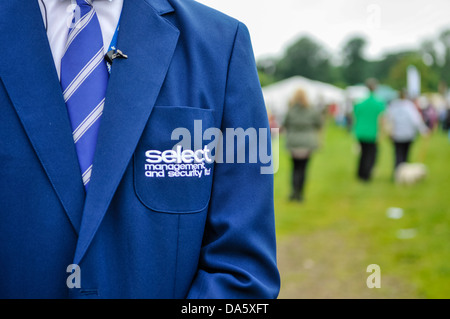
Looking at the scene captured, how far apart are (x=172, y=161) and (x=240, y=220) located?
266 mm

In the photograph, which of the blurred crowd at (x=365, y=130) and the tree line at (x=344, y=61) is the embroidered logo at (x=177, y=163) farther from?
the tree line at (x=344, y=61)

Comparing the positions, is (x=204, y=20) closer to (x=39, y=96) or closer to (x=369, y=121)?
(x=39, y=96)

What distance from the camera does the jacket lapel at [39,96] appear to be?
1.27m

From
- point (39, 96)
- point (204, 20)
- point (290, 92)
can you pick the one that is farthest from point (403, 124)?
point (290, 92)

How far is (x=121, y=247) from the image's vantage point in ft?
4.35

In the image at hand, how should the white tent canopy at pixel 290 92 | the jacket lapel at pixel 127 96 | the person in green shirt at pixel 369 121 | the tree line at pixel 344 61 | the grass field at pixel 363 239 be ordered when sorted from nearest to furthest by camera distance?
1. the jacket lapel at pixel 127 96
2. the grass field at pixel 363 239
3. the person in green shirt at pixel 369 121
4. the white tent canopy at pixel 290 92
5. the tree line at pixel 344 61

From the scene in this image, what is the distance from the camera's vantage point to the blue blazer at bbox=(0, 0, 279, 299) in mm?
1268

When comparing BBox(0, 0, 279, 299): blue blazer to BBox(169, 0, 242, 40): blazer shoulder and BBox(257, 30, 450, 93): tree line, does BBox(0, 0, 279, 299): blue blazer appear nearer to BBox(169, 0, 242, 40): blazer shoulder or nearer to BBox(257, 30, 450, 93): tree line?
BBox(169, 0, 242, 40): blazer shoulder

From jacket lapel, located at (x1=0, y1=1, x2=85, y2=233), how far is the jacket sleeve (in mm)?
401

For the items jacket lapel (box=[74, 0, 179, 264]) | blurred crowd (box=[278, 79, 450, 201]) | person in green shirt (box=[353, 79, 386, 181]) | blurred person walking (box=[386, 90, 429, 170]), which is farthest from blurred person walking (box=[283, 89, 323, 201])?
jacket lapel (box=[74, 0, 179, 264])

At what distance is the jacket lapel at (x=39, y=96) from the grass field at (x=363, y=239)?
11.0 ft

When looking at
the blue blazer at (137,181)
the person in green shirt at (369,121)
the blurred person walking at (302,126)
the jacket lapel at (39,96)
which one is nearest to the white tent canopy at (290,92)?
the person in green shirt at (369,121)
